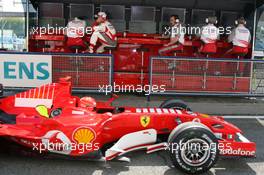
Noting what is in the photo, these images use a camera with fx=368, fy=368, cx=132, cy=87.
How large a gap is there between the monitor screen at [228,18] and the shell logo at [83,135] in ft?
22.9

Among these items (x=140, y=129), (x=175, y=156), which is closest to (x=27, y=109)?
(x=140, y=129)

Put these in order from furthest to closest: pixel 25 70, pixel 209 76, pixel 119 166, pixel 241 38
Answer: pixel 241 38 < pixel 209 76 < pixel 25 70 < pixel 119 166

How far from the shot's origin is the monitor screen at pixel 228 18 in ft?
33.6

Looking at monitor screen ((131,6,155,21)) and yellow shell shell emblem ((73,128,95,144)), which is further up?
monitor screen ((131,6,155,21))

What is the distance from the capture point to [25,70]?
7469 mm

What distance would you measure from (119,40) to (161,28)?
1.38 meters

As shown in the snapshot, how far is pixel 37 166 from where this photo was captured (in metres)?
4.63

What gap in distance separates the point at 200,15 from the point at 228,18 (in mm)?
813

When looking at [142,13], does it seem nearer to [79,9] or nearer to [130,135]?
[79,9]

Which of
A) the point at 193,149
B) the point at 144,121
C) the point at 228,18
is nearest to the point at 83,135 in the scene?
the point at 144,121

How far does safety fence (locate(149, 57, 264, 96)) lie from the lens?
785 cm

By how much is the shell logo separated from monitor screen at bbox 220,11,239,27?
6.97 m

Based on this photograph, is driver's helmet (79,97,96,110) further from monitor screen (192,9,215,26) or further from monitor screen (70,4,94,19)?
monitor screen (192,9,215,26)

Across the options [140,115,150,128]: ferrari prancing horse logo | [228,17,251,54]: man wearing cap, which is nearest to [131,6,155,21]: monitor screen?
[228,17,251,54]: man wearing cap
